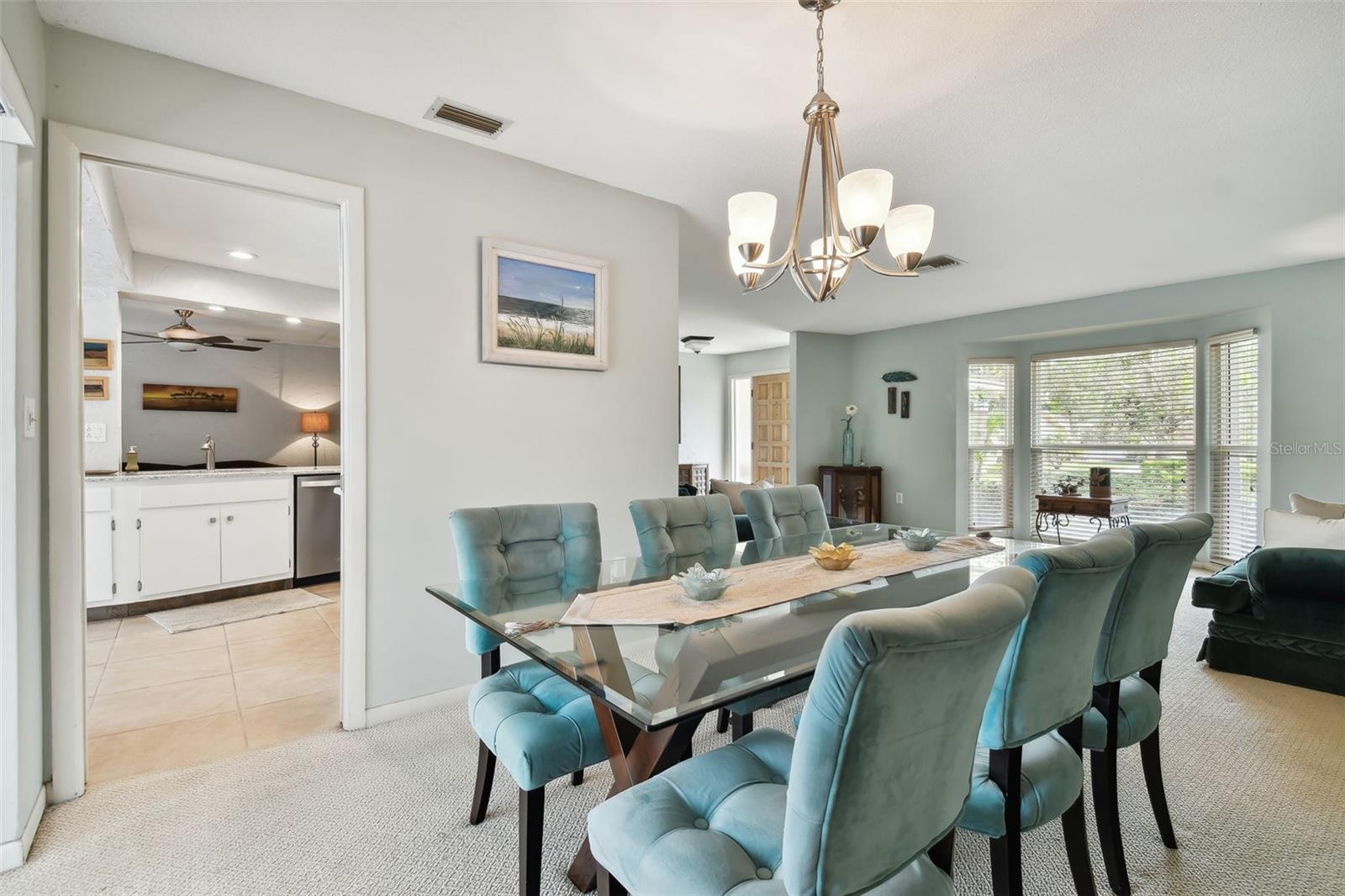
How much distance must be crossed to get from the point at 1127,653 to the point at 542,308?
2.54 meters

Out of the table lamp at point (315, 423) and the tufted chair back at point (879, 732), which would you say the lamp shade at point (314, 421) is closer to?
the table lamp at point (315, 423)

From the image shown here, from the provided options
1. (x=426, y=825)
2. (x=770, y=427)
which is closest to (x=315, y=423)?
(x=426, y=825)

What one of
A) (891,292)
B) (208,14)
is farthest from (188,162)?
(891,292)

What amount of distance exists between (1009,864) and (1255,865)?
1.00m

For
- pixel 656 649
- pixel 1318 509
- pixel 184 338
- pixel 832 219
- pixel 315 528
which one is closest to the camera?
pixel 656 649

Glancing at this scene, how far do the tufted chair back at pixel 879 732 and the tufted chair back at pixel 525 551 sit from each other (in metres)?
1.10

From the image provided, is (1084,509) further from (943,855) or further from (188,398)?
(188,398)

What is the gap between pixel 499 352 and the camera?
2885 mm

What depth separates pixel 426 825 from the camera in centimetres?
189

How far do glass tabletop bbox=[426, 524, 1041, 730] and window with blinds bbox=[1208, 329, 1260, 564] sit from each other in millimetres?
4458

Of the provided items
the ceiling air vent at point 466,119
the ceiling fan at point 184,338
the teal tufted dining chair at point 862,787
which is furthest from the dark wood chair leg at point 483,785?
the ceiling fan at point 184,338

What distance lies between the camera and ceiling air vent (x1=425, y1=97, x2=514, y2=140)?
249 cm

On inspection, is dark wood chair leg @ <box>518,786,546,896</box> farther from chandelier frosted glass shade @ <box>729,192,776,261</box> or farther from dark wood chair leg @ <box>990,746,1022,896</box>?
chandelier frosted glass shade @ <box>729,192,776,261</box>

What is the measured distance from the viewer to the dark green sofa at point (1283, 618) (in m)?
2.81
